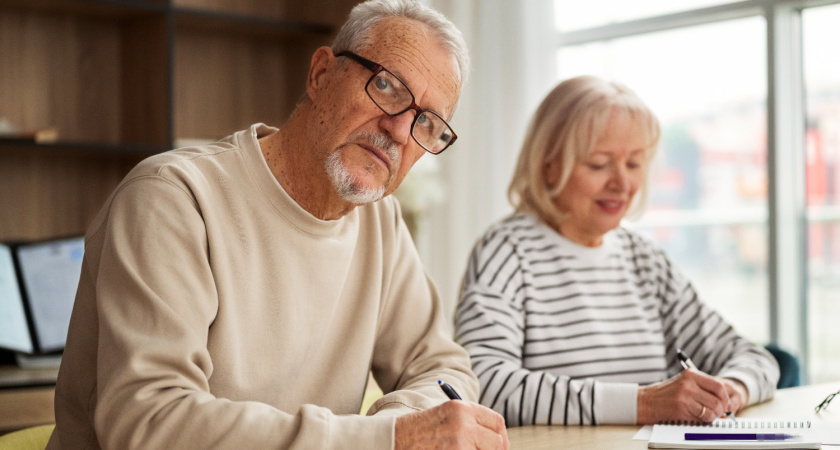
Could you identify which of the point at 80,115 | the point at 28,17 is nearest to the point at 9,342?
the point at 80,115

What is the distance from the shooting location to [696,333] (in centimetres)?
200

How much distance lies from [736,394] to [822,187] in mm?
1815

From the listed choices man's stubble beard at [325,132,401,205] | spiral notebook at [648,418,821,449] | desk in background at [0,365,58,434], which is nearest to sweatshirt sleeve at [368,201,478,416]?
man's stubble beard at [325,132,401,205]

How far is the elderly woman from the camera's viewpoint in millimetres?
1803

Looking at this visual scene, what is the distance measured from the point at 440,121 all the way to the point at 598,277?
0.82m

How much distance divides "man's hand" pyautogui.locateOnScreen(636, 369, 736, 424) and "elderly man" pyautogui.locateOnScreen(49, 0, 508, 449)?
0.36 metres

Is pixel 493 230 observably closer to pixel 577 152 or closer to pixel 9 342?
pixel 577 152

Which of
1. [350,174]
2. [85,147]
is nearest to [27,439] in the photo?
[350,174]

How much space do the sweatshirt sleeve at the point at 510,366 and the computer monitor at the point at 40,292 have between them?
1470mm

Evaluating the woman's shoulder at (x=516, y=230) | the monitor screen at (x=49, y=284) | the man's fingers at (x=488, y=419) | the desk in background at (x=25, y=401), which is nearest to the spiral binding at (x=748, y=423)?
the man's fingers at (x=488, y=419)

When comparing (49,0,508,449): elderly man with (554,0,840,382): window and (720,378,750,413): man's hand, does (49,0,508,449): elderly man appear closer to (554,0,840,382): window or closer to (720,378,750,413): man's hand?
(720,378,750,413): man's hand

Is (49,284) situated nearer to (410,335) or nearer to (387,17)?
(410,335)

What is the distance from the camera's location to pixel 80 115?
3.23 meters

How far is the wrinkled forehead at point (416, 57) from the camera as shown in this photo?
4.26ft
